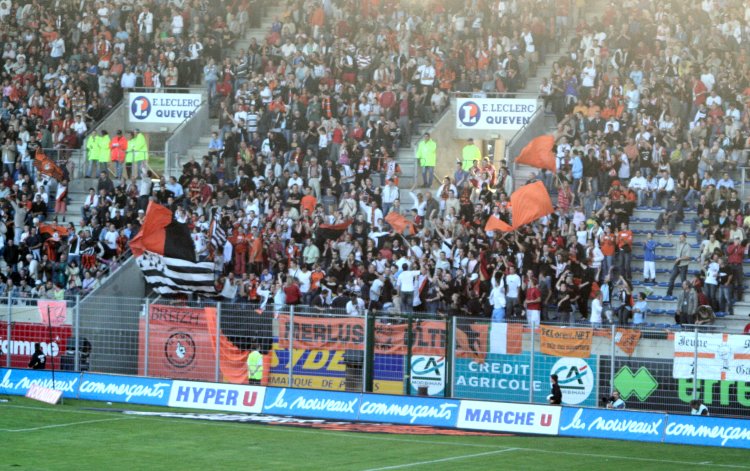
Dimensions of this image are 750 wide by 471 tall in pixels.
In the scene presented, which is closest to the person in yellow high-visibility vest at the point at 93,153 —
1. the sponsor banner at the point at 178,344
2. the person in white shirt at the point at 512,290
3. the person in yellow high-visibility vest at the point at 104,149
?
the person in yellow high-visibility vest at the point at 104,149

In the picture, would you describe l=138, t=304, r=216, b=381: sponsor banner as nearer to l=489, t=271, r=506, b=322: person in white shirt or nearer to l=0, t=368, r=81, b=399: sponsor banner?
l=0, t=368, r=81, b=399: sponsor banner

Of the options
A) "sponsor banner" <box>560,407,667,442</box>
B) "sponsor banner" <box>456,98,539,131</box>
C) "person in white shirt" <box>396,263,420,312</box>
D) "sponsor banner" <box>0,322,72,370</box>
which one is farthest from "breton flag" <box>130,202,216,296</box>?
"sponsor banner" <box>560,407,667,442</box>

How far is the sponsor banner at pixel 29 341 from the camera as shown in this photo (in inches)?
1283

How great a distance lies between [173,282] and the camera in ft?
111

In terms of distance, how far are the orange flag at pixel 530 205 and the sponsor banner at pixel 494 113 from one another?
5316 millimetres

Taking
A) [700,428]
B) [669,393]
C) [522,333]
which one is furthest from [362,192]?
[700,428]

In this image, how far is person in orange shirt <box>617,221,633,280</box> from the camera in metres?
32.7

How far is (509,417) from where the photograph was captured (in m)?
25.8

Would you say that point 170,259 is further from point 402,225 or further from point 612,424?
point 612,424

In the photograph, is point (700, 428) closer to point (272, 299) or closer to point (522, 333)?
point (522, 333)

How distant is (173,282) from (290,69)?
1145cm

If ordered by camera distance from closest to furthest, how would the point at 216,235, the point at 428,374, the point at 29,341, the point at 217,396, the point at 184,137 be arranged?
the point at 217,396 < the point at 428,374 < the point at 29,341 < the point at 216,235 < the point at 184,137

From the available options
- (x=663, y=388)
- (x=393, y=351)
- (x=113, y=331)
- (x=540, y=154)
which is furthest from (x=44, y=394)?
(x=540, y=154)

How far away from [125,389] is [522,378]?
851 cm
